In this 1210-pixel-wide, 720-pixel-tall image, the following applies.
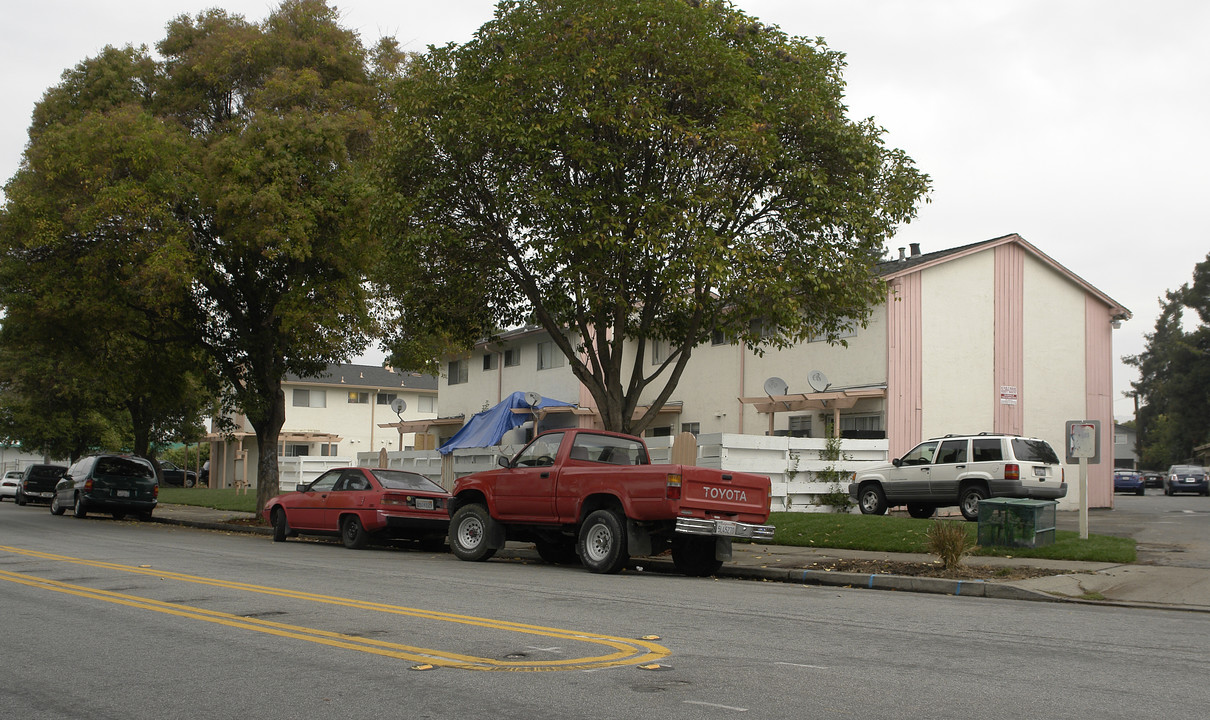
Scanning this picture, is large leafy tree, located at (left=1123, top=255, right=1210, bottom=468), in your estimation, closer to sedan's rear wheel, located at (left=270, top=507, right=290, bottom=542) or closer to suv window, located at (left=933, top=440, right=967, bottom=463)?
suv window, located at (left=933, top=440, right=967, bottom=463)

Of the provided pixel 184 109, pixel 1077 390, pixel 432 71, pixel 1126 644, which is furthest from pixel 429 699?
pixel 1077 390

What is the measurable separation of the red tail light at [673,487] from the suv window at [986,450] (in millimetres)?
10537

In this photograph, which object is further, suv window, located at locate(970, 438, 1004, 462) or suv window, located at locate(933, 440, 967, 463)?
suv window, located at locate(933, 440, 967, 463)

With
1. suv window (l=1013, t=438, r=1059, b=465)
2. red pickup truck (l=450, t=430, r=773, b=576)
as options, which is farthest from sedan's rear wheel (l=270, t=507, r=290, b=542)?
suv window (l=1013, t=438, r=1059, b=465)

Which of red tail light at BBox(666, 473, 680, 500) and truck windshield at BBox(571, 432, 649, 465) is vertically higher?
truck windshield at BBox(571, 432, 649, 465)

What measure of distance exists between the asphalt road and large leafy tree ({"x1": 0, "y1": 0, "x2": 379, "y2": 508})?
10.6 meters

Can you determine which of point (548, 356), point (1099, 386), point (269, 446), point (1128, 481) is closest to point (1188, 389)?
point (1128, 481)

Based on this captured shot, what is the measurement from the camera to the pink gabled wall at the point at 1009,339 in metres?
28.9

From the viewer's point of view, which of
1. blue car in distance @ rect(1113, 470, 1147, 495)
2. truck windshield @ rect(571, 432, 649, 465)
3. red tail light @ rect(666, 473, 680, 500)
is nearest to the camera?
red tail light @ rect(666, 473, 680, 500)

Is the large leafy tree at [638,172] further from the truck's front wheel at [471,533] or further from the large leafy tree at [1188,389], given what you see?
the large leafy tree at [1188,389]

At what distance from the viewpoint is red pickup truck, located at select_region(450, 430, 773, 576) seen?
1372cm

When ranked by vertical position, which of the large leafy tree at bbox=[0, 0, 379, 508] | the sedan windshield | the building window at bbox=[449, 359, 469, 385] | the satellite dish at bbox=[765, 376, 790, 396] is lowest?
the sedan windshield

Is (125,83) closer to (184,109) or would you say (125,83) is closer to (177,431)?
(184,109)

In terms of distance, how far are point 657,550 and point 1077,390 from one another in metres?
21.3
